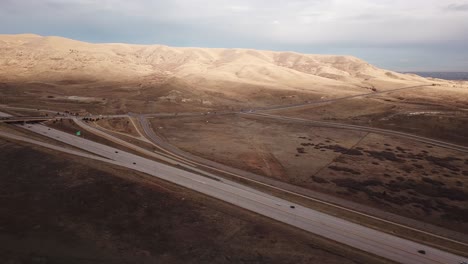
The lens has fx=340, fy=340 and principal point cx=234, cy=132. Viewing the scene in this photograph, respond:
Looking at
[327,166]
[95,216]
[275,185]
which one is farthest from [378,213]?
[95,216]

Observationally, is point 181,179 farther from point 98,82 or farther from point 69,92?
point 98,82

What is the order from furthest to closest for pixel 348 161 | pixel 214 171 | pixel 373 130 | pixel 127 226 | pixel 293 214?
pixel 373 130
pixel 348 161
pixel 214 171
pixel 293 214
pixel 127 226

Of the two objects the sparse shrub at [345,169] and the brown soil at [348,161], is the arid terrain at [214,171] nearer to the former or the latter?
the sparse shrub at [345,169]

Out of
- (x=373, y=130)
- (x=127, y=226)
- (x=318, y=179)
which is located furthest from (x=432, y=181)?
(x=127, y=226)

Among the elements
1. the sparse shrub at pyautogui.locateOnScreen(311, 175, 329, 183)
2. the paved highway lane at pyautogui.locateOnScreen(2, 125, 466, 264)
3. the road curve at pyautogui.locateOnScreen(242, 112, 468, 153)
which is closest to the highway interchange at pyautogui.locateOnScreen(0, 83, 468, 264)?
the paved highway lane at pyautogui.locateOnScreen(2, 125, 466, 264)

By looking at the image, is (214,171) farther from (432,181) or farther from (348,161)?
(432,181)

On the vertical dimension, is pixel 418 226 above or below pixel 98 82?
below
